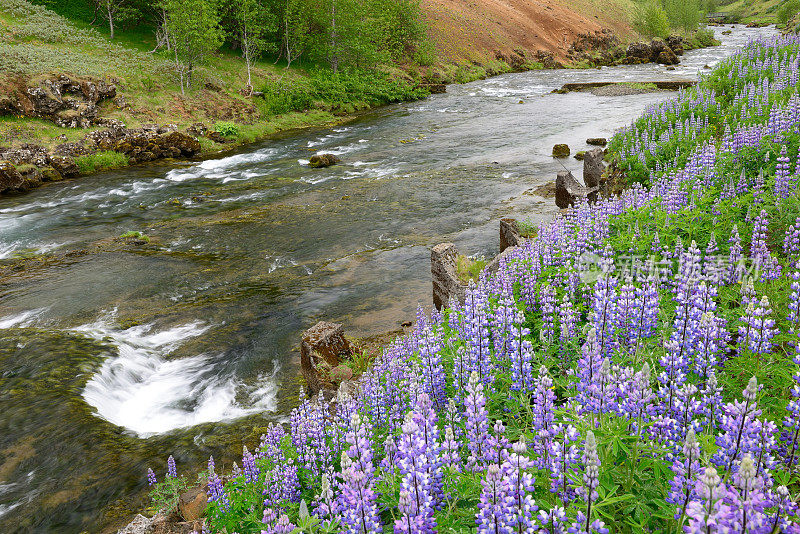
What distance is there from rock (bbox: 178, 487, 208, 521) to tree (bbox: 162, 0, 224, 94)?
3294 centimetres

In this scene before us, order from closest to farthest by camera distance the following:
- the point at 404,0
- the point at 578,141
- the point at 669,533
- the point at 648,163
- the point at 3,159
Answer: the point at 669,533, the point at 648,163, the point at 3,159, the point at 578,141, the point at 404,0

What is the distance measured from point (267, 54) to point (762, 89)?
4563cm

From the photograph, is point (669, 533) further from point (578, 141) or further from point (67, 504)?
point (578, 141)

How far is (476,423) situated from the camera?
131 inches

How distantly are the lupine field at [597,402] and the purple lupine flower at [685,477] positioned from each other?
0.01 meters

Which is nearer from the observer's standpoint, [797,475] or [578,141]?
[797,475]

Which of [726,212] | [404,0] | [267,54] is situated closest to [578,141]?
[726,212]

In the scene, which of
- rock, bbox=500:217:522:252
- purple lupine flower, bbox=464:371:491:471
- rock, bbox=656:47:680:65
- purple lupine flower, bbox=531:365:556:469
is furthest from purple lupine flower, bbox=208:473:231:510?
rock, bbox=656:47:680:65

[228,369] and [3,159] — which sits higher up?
[3,159]

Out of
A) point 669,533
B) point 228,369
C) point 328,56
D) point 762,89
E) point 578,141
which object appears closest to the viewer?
point 669,533

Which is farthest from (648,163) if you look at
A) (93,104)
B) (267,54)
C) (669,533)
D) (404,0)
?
(404,0)

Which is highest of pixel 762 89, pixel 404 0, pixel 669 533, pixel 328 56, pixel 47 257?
pixel 404 0

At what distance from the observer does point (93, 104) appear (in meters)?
29.0

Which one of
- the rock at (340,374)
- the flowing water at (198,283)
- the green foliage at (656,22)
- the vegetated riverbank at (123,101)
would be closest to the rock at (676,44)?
the green foliage at (656,22)
